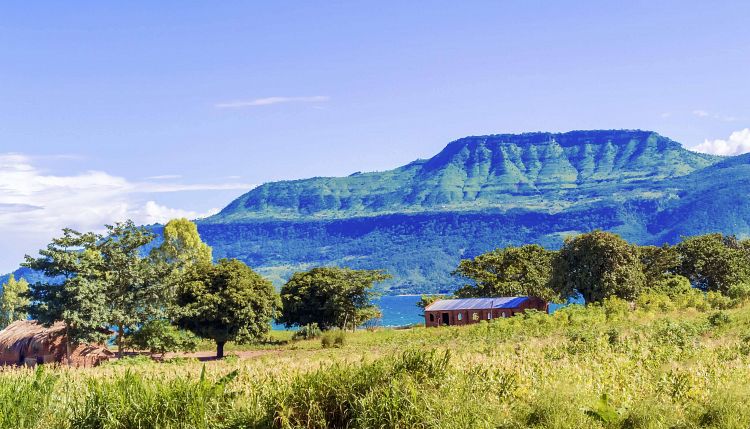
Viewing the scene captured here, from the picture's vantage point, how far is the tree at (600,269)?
64.4 m

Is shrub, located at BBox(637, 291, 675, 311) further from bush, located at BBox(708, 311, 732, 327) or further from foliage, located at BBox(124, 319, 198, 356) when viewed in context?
foliage, located at BBox(124, 319, 198, 356)

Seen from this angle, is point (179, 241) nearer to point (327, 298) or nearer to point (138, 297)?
point (327, 298)

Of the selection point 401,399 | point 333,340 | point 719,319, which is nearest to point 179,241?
point 333,340

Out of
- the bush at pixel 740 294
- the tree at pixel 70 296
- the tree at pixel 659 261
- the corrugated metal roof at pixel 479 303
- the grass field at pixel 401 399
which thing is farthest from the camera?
the tree at pixel 659 261

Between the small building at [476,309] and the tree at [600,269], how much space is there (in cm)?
374

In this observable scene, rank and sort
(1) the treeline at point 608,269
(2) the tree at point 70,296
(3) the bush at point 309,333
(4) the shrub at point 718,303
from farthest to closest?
(1) the treeline at point 608,269 → (3) the bush at point 309,333 → (4) the shrub at point 718,303 → (2) the tree at point 70,296

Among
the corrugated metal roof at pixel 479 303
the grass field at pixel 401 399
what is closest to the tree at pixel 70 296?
the grass field at pixel 401 399

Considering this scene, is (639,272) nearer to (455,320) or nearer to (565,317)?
(455,320)

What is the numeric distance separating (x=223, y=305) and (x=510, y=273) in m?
46.1

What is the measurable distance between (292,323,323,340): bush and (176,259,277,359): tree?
10433mm

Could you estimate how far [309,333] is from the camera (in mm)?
63062

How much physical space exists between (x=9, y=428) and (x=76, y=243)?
27242mm

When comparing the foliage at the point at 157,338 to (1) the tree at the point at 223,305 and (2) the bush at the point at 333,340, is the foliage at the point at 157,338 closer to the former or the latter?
(1) the tree at the point at 223,305

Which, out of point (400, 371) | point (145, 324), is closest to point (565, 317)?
point (145, 324)
